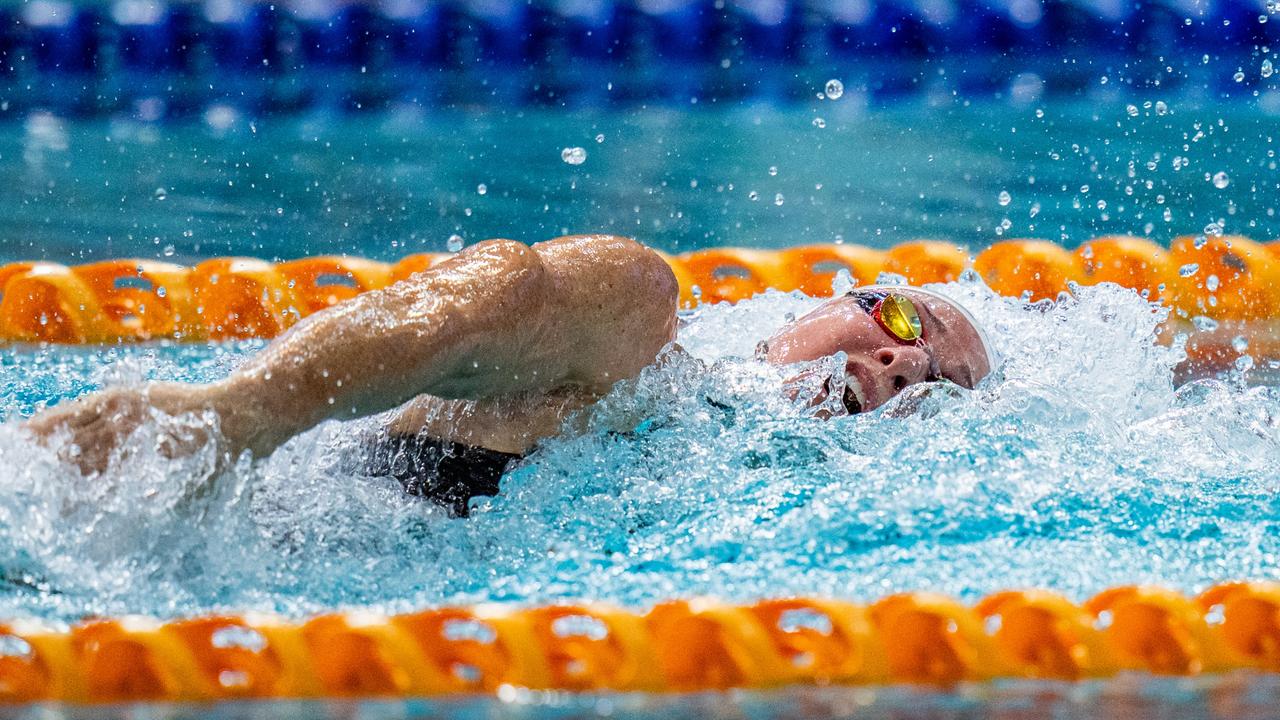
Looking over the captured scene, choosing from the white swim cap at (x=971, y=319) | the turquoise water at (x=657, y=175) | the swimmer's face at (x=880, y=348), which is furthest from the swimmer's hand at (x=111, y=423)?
the turquoise water at (x=657, y=175)

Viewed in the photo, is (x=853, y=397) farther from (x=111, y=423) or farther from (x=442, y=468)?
(x=111, y=423)

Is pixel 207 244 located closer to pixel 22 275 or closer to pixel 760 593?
pixel 22 275

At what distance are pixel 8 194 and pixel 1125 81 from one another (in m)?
3.97

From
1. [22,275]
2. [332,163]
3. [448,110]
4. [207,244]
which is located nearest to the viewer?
[22,275]

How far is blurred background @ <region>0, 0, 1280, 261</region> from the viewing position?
430cm

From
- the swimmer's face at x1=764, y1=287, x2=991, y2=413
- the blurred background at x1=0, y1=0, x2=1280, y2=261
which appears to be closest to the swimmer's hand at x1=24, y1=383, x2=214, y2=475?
the swimmer's face at x1=764, y1=287, x2=991, y2=413

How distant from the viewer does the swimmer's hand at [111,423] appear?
1363mm

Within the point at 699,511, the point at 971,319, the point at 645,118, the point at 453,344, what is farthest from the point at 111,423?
the point at 645,118

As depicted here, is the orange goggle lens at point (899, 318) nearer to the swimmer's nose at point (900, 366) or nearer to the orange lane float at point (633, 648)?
the swimmer's nose at point (900, 366)

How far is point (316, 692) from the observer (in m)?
1.32

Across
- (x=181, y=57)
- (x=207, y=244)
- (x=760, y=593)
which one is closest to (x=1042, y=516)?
(x=760, y=593)

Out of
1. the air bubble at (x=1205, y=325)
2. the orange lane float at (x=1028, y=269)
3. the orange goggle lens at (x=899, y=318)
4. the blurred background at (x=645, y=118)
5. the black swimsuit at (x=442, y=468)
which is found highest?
the blurred background at (x=645, y=118)

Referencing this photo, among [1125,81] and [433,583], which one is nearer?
[433,583]

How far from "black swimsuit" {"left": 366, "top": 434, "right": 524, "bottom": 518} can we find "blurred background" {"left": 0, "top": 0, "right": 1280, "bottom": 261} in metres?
2.29
